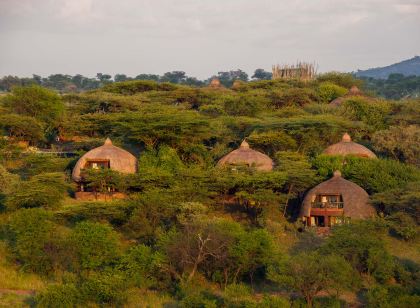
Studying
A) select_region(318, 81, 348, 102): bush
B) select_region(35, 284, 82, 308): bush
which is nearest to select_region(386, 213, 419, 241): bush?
select_region(35, 284, 82, 308): bush

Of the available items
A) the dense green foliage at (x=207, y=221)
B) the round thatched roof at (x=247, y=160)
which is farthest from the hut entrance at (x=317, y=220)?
the round thatched roof at (x=247, y=160)

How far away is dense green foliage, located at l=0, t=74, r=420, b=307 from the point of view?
2288cm

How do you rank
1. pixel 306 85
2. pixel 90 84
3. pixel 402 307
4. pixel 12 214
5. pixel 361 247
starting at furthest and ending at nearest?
pixel 90 84
pixel 306 85
pixel 12 214
pixel 361 247
pixel 402 307

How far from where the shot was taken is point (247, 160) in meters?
31.3

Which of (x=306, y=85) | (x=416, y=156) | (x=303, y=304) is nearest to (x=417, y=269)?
(x=303, y=304)

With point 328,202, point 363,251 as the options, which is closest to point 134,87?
point 328,202

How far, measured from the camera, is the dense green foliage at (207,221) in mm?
22875

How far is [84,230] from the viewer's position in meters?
25.0

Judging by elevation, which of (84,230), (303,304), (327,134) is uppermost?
(327,134)

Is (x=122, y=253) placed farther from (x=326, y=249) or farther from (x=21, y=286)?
(x=326, y=249)

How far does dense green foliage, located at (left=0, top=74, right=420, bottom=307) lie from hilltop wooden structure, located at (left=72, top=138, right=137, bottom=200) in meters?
0.45

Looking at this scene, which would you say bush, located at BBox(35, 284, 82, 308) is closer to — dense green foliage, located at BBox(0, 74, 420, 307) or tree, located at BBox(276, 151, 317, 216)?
dense green foliage, located at BBox(0, 74, 420, 307)

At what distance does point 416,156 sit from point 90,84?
3712 inches

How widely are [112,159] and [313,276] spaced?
38.4 feet
